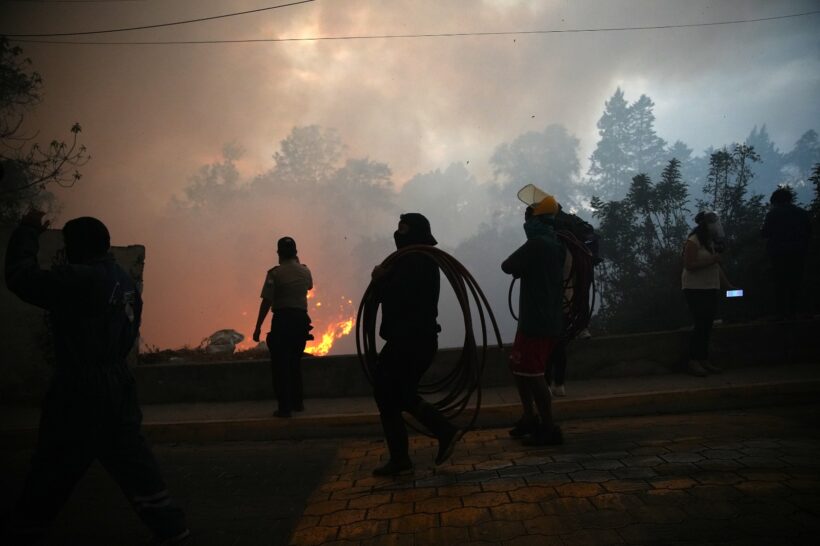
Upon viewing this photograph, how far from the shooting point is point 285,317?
19.7 feet

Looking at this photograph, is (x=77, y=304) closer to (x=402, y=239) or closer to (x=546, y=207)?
(x=402, y=239)

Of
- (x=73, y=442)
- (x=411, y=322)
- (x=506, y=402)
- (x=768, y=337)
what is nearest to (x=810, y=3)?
(x=768, y=337)

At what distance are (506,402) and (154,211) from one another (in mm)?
51458

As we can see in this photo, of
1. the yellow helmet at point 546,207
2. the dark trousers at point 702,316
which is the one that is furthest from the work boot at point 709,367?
the yellow helmet at point 546,207

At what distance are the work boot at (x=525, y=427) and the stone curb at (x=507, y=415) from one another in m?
0.77

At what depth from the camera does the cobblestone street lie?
282 centimetres

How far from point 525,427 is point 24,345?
23.5 ft

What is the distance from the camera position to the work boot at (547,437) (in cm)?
442

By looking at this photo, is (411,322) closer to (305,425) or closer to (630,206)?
(305,425)

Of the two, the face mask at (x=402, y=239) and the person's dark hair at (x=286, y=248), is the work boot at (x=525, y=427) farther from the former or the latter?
the person's dark hair at (x=286, y=248)

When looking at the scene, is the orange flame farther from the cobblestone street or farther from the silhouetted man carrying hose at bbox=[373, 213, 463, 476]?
the silhouetted man carrying hose at bbox=[373, 213, 463, 476]

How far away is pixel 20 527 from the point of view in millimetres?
2643

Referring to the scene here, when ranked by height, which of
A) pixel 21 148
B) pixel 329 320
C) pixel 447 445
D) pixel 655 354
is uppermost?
pixel 21 148

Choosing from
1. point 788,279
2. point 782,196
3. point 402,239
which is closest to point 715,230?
point 782,196
